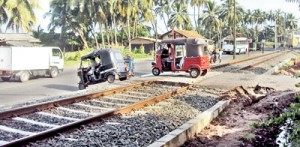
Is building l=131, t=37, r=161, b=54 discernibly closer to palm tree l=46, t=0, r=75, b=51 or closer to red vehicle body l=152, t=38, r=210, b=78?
palm tree l=46, t=0, r=75, b=51

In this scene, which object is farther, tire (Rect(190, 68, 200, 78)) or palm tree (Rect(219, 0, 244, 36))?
palm tree (Rect(219, 0, 244, 36))

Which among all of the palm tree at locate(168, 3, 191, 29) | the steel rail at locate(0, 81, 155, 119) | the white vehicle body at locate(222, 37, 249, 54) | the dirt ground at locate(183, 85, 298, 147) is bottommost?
the dirt ground at locate(183, 85, 298, 147)

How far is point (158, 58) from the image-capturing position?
21031 mm

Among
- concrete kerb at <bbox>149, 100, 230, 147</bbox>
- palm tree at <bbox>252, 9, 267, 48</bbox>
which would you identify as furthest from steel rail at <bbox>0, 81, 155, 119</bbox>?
palm tree at <bbox>252, 9, 267, 48</bbox>

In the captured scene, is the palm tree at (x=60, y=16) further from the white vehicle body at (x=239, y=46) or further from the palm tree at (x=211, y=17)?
the palm tree at (x=211, y=17)

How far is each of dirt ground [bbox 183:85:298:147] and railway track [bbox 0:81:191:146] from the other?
228 cm

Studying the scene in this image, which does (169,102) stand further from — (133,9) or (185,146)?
(133,9)

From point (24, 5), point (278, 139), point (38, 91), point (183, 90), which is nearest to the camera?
point (278, 139)

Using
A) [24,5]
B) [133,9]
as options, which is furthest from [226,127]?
[133,9]

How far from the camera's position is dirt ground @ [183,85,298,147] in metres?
7.08

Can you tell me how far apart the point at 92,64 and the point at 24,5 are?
1148 inches

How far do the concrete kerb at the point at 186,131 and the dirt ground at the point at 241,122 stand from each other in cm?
11

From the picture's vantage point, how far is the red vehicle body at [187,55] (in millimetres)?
19859

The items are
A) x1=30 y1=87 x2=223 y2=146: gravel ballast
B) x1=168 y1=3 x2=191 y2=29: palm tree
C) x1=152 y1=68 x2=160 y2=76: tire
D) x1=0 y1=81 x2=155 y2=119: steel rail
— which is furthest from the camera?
x1=168 y1=3 x2=191 y2=29: palm tree
